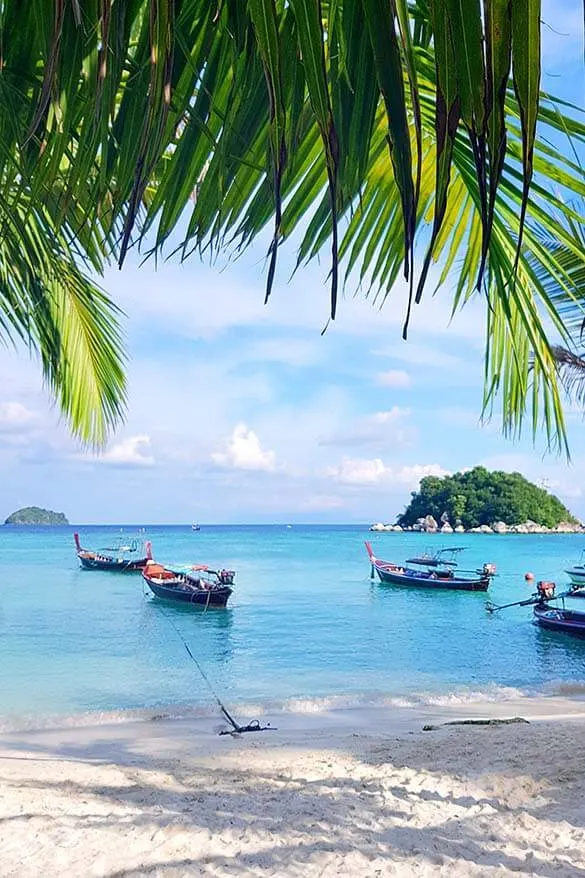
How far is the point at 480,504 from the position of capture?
87000 millimetres

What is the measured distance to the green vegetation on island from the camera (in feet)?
277

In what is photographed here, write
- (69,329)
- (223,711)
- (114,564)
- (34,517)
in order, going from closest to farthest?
(69,329) → (223,711) → (114,564) → (34,517)

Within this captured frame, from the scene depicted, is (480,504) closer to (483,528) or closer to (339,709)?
(483,528)

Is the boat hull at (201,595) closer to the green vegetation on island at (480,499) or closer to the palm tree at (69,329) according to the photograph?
the palm tree at (69,329)

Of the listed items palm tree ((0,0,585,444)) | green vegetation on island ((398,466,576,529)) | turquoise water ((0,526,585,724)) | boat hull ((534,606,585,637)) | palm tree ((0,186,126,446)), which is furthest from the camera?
Result: green vegetation on island ((398,466,576,529))

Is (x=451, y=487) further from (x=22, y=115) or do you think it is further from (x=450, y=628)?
(x=22, y=115)

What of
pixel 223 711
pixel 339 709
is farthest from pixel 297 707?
pixel 223 711

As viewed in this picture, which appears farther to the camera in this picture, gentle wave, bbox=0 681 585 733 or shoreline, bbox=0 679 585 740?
gentle wave, bbox=0 681 585 733

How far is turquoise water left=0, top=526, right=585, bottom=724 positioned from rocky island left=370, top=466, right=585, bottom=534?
4996cm

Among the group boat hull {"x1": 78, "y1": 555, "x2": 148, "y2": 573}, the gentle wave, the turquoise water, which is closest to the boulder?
the turquoise water

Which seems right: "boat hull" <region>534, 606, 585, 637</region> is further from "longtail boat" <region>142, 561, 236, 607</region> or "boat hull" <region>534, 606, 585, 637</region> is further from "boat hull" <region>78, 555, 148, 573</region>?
"boat hull" <region>78, 555, 148, 573</region>

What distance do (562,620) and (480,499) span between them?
7057 centimetres

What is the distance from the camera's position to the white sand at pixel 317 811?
3.00 metres

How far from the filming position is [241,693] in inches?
532
